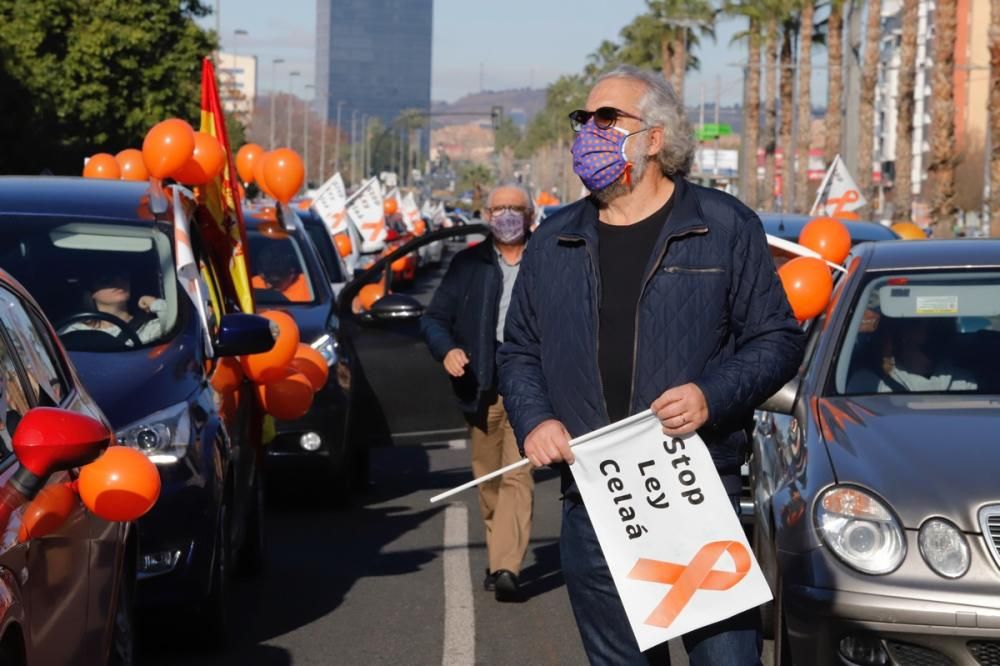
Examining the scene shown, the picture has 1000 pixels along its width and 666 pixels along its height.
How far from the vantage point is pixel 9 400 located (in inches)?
189

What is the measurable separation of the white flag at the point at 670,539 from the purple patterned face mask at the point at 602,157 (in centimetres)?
59

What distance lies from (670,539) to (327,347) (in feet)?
24.0

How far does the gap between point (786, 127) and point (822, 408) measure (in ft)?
183

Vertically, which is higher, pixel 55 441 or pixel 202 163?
pixel 202 163

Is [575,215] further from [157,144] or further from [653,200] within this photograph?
[157,144]

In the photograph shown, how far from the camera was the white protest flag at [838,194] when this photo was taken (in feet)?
72.1

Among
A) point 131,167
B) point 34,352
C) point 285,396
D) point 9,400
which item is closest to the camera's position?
point 9,400

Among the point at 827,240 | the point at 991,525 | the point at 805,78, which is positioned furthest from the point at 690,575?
the point at 805,78

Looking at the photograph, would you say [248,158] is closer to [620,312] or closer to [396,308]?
[396,308]

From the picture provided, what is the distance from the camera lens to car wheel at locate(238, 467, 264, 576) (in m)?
9.04

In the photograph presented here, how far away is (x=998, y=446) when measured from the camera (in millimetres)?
6090

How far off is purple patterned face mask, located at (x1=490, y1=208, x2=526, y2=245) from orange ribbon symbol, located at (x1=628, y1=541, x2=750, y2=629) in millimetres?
4634

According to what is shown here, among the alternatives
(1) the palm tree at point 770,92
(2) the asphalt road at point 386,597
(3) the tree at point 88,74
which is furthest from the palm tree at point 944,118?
(2) the asphalt road at point 386,597

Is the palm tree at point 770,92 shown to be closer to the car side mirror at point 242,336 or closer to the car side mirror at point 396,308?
the car side mirror at point 396,308
